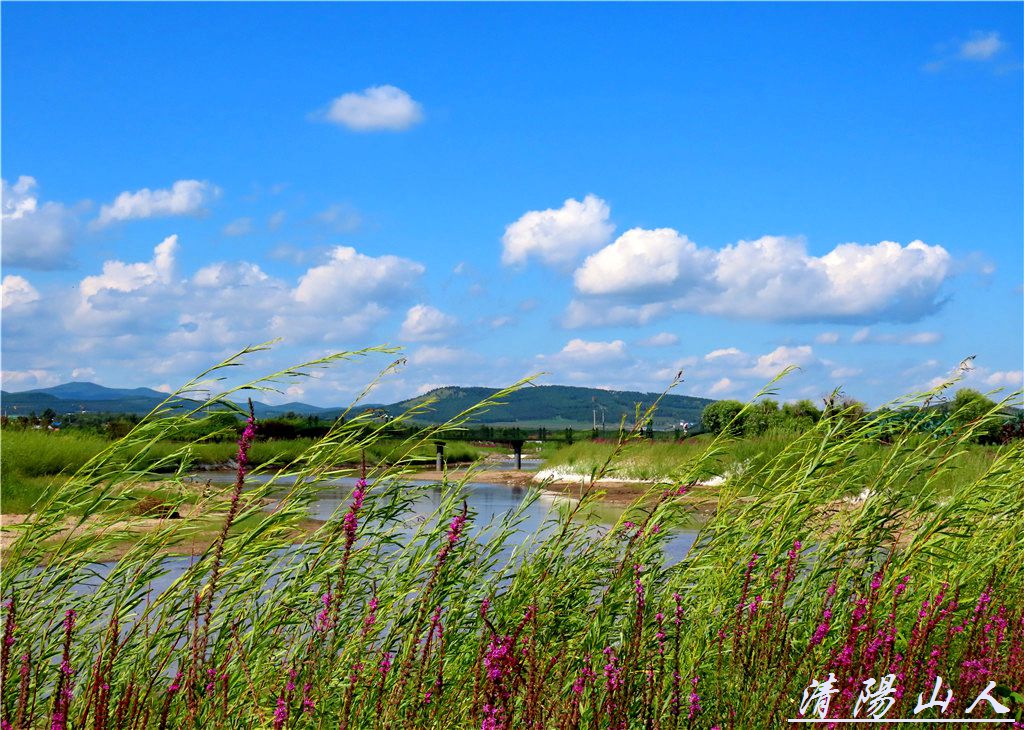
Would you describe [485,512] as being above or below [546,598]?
below

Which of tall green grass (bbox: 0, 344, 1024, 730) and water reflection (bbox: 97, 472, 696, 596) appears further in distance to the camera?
water reflection (bbox: 97, 472, 696, 596)

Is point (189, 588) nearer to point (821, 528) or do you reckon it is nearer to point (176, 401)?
point (176, 401)

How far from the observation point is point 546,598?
5.54m

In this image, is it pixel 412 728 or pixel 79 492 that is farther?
pixel 79 492

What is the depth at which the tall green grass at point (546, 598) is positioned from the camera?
4.58 metres

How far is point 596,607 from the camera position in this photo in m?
5.59

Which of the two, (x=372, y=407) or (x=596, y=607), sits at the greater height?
(x=372, y=407)

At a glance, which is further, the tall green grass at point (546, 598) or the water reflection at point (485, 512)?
the water reflection at point (485, 512)

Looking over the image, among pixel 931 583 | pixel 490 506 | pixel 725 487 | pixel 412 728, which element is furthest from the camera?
pixel 490 506

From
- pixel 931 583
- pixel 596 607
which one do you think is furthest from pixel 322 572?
pixel 931 583

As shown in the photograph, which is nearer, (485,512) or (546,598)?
(546,598)

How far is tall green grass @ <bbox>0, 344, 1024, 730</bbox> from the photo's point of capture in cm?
458

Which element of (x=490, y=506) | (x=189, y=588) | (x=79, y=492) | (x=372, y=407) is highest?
(x=372, y=407)

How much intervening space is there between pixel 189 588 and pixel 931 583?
4864mm
